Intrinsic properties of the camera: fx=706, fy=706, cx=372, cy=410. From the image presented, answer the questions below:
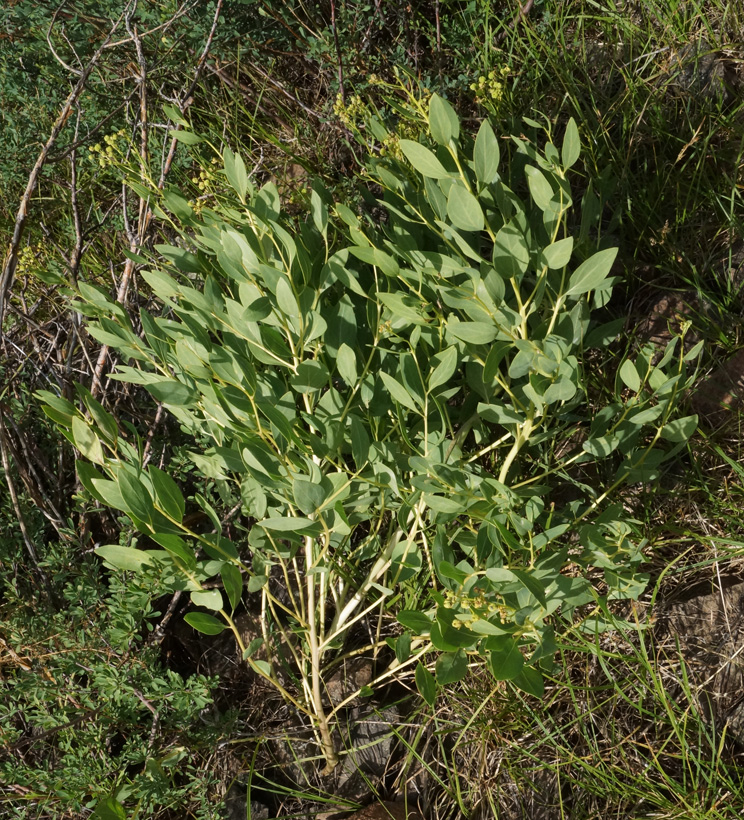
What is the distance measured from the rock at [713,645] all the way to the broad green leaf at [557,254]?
83 cm

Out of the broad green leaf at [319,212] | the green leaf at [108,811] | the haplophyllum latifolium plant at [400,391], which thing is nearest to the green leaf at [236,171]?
the haplophyllum latifolium plant at [400,391]

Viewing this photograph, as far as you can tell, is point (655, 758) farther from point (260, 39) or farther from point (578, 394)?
point (260, 39)

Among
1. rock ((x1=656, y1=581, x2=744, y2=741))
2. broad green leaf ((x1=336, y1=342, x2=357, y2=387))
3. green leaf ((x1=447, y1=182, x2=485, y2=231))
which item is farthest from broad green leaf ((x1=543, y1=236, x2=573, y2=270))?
rock ((x1=656, y1=581, x2=744, y2=741))

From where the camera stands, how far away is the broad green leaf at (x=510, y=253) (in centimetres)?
103

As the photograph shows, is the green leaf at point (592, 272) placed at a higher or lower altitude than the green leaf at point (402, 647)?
higher

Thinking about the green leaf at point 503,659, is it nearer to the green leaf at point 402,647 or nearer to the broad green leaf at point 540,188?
the green leaf at point 402,647

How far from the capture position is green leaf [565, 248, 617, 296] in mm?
1053

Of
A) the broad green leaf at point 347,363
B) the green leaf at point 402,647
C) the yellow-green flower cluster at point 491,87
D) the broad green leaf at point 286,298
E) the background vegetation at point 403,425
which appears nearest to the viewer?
the broad green leaf at point 286,298

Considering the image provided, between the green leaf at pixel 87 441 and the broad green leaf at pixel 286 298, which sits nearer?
the broad green leaf at pixel 286 298

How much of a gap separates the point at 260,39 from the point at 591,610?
5.80 ft

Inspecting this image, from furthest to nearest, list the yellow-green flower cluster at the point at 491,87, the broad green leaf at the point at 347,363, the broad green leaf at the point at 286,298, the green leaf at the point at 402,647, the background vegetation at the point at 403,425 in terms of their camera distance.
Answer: the yellow-green flower cluster at the point at 491,87
the background vegetation at the point at 403,425
the green leaf at the point at 402,647
the broad green leaf at the point at 347,363
the broad green leaf at the point at 286,298

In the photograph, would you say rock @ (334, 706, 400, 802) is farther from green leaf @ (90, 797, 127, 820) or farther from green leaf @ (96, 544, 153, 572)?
green leaf @ (96, 544, 153, 572)

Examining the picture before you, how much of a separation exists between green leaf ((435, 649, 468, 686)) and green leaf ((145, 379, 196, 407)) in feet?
1.94

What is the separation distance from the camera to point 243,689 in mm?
1630
